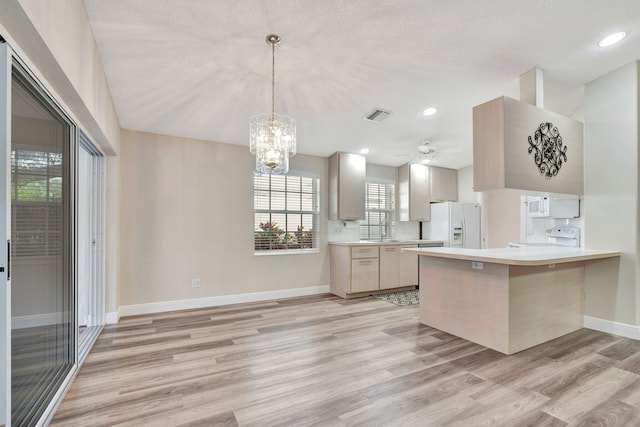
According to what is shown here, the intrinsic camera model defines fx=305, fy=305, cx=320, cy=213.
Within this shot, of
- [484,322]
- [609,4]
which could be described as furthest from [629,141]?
[484,322]

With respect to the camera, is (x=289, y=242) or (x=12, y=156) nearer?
(x=12, y=156)

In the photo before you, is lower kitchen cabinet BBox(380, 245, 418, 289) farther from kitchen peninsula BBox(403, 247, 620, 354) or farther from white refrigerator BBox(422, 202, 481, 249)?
kitchen peninsula BBox(403, 247, 620, 354)

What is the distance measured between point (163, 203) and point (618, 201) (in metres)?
5.35

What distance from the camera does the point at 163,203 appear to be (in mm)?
4113

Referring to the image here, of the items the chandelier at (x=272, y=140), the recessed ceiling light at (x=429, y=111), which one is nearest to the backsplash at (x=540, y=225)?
the recessed ceiling light at (x=429, y=111)

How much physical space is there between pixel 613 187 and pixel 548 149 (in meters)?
0.85

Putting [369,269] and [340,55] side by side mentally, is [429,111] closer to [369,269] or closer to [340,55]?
[340,55]

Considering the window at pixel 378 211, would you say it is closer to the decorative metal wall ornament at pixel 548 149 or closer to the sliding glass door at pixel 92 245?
the decorative metal wall ornament at pixel 548 149

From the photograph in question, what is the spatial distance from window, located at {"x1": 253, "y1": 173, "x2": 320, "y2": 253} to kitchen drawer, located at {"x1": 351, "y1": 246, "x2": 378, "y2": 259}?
Result: 2.42 feet

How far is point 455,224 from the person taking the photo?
585 cm

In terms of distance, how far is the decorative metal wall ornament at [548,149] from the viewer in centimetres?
312

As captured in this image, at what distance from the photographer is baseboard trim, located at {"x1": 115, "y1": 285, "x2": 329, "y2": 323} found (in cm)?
390

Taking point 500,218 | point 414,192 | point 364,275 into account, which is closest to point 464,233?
point 500,218

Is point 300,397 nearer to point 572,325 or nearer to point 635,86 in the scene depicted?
point 572,325
